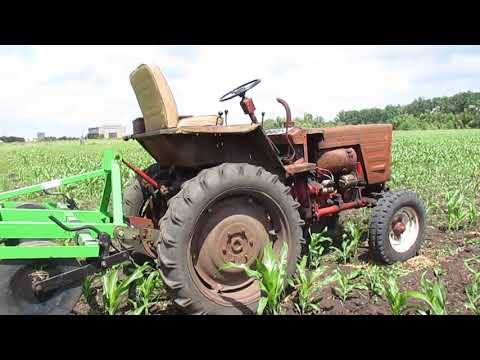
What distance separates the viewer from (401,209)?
4.14 meters

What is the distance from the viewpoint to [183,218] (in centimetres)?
264

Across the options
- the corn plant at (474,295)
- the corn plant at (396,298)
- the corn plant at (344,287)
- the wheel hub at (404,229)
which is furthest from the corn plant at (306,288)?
the wheel hub at (404,229)

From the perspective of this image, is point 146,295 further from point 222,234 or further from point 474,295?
point 474,295

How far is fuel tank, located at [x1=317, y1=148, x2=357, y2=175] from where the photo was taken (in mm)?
4027

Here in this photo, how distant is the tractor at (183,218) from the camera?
2.68m

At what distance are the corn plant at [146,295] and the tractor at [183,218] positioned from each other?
0.19 metres

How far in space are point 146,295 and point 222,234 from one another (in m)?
0.69

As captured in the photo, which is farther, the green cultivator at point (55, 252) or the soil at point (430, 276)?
the soil at point (430, 276)

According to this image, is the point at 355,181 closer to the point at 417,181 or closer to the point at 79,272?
the point at 79,272

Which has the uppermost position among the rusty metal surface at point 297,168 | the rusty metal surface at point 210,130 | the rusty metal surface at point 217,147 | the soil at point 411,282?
the rusty metal surface at point 210,130

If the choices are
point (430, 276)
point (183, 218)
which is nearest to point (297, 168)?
point (183, 218)

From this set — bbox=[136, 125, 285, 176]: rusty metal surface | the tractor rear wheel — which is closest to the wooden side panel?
bbox=[136, 125, 285, 176]: rusty metal surface

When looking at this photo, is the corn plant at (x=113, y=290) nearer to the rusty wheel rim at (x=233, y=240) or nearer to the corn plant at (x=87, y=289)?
the corn plant at (x=87, y=289)

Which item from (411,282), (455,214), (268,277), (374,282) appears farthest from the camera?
(455,214)
